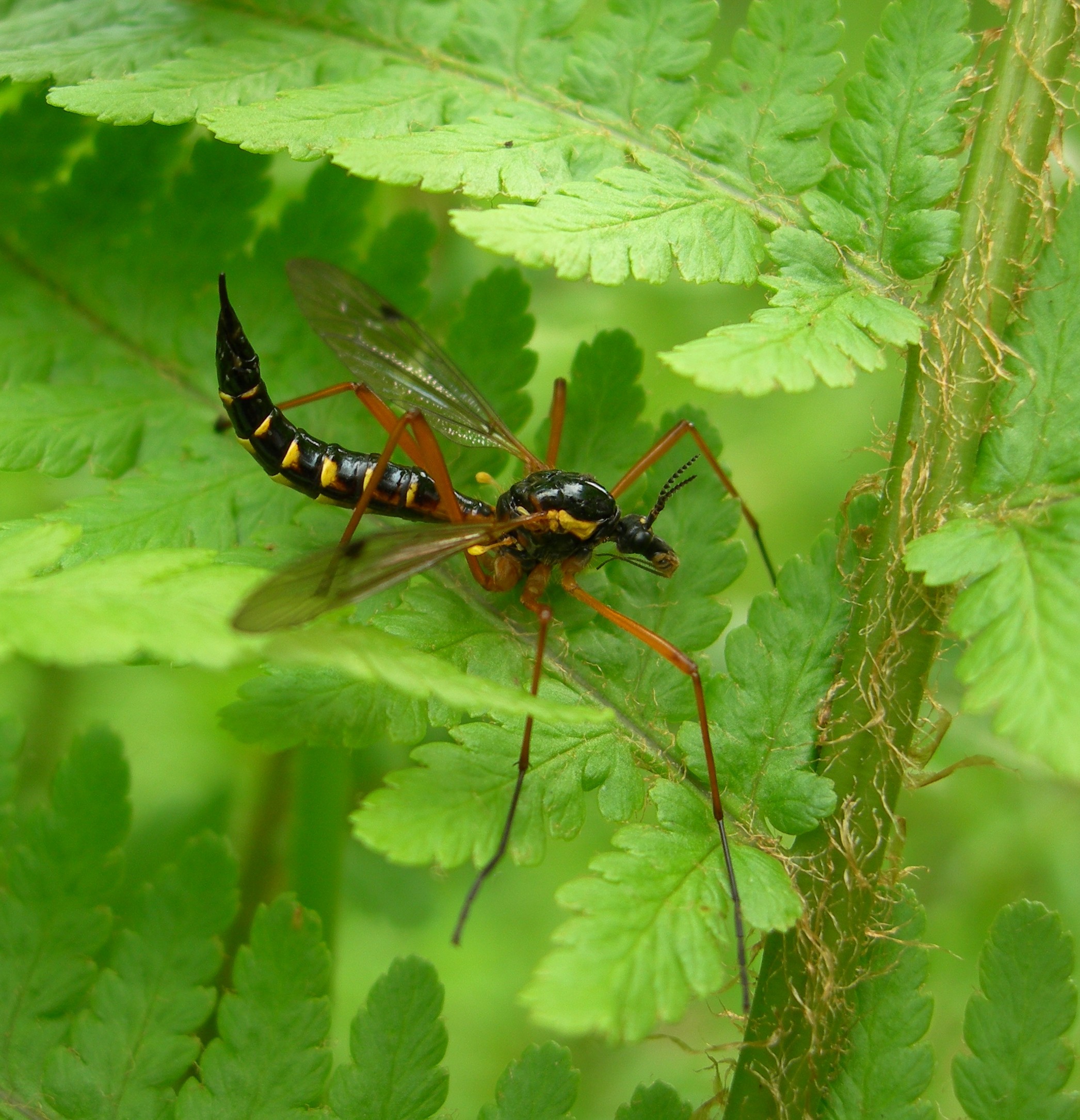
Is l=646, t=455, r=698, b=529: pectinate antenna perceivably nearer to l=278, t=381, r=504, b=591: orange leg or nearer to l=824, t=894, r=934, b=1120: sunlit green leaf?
l=278, t=381, r=504, b=591: orange leg

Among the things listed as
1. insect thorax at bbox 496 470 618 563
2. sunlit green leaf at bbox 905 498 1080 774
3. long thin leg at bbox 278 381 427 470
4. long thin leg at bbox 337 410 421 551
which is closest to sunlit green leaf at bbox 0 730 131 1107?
long thin leg at bbox 337 410 421 551

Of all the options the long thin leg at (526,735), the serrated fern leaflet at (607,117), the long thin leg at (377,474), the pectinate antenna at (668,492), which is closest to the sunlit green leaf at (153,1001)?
the long thin leg at (526,735)

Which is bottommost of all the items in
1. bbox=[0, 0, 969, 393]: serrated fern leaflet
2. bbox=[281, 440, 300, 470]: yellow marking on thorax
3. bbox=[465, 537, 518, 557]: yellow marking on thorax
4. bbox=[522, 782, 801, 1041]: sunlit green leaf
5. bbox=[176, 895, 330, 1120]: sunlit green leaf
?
bbox=[176, 895, 330, 1120]: sunlit green leaf

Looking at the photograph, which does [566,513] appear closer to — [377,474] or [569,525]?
[569,525]

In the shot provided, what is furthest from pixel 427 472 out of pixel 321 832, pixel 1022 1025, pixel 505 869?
pixel 1022 1025

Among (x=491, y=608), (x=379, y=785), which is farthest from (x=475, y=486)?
(x=379, y=785)

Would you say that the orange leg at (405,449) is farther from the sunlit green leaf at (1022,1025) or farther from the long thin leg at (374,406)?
the sunlit green leaf at (1022,1025)
